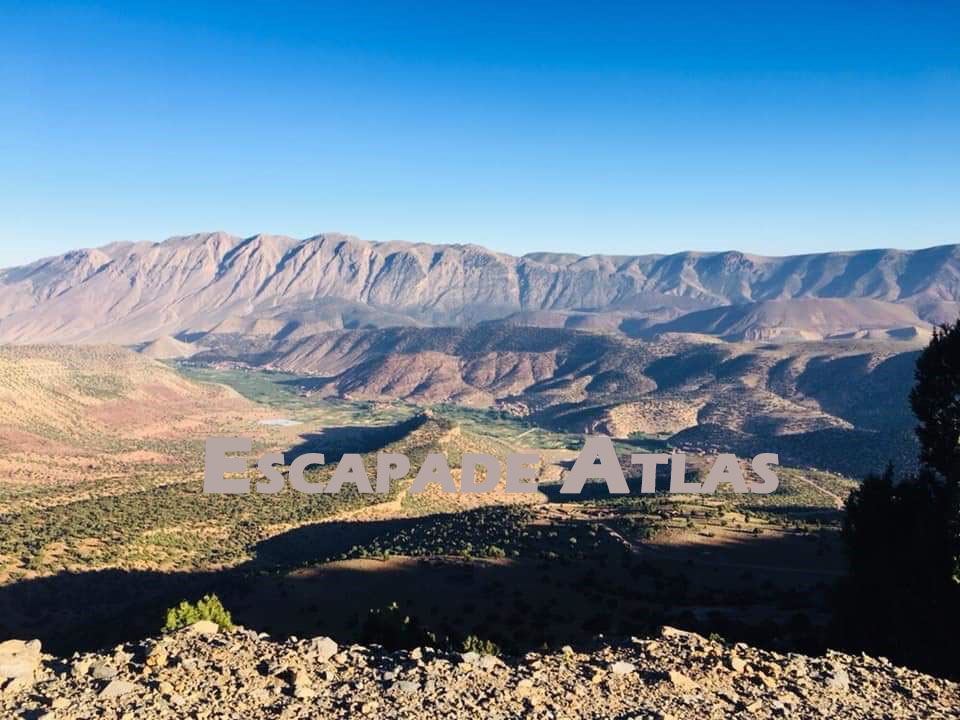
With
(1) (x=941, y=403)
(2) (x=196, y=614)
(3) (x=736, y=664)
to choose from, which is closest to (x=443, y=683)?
(3) (x=736, y=664)

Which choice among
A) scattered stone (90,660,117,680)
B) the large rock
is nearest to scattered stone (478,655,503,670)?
scattered stone (90,660,117,680)

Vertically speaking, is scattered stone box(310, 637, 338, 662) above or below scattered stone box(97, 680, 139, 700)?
below

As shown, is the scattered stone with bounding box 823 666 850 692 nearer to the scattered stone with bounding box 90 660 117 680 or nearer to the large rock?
the scattered stone with bounding box 90 660 117 680

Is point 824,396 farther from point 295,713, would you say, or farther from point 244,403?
point 295,713

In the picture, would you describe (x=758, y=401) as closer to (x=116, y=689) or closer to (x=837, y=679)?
(x=837, y=679)

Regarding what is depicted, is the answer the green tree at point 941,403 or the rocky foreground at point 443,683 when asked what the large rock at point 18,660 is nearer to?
the rocky foreground at point 443,683
